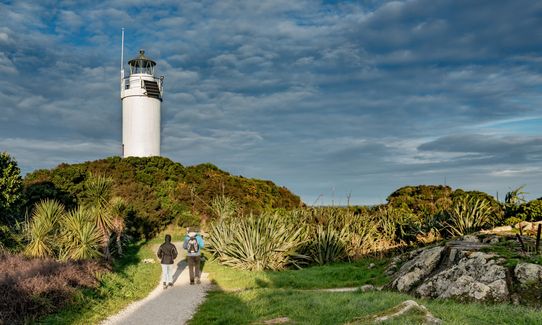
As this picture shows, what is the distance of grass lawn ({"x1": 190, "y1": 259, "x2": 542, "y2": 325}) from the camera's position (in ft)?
22.6

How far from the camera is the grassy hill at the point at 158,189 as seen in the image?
30.5 meters

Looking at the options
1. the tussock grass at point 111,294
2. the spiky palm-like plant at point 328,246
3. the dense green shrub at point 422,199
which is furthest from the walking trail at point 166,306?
the dense green shrub at point 422,199

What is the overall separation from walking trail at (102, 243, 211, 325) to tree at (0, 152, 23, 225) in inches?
A: 401

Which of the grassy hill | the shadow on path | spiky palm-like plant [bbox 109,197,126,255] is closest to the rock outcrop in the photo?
the shadow on path

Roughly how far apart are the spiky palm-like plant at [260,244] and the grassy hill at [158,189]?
1111cm

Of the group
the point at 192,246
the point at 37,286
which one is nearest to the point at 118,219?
the point at 192,246

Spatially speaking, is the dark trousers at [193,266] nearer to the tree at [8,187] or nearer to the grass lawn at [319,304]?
the grass lawn at [319,304]

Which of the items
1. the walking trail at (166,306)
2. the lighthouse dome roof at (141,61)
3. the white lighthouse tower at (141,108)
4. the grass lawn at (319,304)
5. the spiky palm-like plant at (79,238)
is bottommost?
the walking trail at (166,306)

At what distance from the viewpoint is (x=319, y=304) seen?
30.2ft

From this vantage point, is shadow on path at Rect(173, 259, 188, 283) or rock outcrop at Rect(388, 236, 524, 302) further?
shadow on path at Rect(173, 259, 188, 283)

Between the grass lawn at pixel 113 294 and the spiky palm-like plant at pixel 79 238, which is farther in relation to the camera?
the spiky palm-like plant at pixel 79 238

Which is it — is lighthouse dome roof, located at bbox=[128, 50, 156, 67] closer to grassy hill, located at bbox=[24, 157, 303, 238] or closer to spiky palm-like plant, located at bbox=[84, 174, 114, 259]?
grassy hill, located at bbox=[24, 157, 303, 238]

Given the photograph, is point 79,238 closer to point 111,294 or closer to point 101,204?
point 101,204

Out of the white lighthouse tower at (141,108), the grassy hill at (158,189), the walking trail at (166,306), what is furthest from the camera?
the white lighthouse tower at (141,108)
